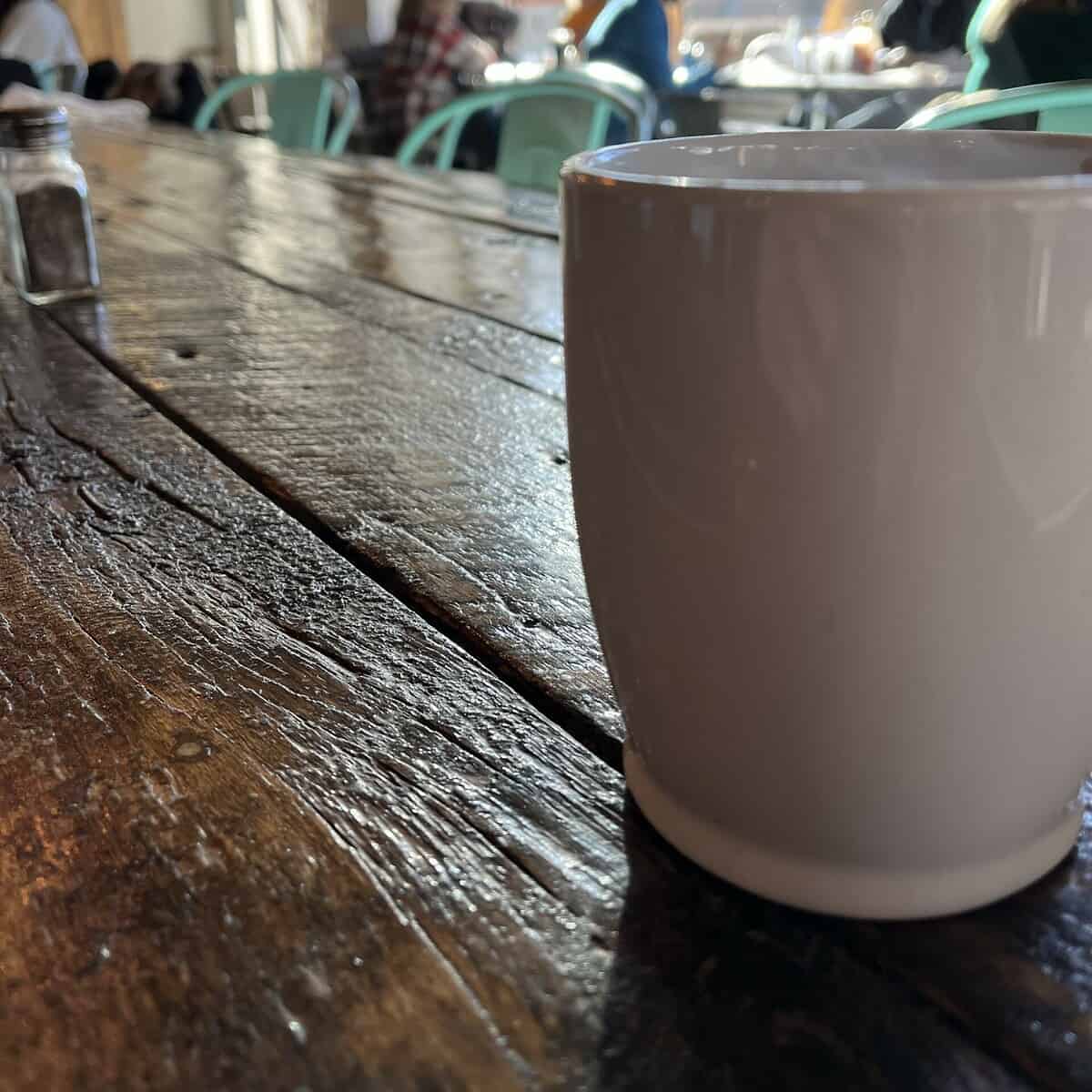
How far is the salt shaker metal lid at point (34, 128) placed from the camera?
61cm

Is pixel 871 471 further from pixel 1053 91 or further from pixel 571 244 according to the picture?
pixel 1053 91

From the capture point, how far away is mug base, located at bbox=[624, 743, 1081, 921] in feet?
0.57

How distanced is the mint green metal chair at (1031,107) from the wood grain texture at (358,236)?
0.28 m

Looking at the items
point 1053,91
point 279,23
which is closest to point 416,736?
point 1053,91

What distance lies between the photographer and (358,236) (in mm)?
819

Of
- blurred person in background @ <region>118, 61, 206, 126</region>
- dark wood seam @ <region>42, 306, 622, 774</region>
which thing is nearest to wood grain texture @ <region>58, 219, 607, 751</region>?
dark wood seam @ <region>42, 306, 622, 774</region>

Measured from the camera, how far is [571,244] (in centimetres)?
17

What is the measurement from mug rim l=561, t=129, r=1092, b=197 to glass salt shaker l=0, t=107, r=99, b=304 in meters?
0.51

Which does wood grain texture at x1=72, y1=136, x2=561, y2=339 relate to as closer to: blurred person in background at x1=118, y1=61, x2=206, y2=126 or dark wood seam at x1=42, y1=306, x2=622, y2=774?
dark wood seam at x1=42, y1=306, x2=622, y2=774

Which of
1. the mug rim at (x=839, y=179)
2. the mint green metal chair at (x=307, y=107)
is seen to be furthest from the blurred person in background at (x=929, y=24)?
the mug rim at (x=839, y=179)

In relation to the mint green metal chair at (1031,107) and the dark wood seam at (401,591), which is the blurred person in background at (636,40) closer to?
the mint green metal chair at (1031,107)

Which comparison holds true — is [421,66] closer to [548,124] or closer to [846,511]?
[548,124]

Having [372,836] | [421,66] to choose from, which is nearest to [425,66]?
[421,66]

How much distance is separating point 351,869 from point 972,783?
9cm
